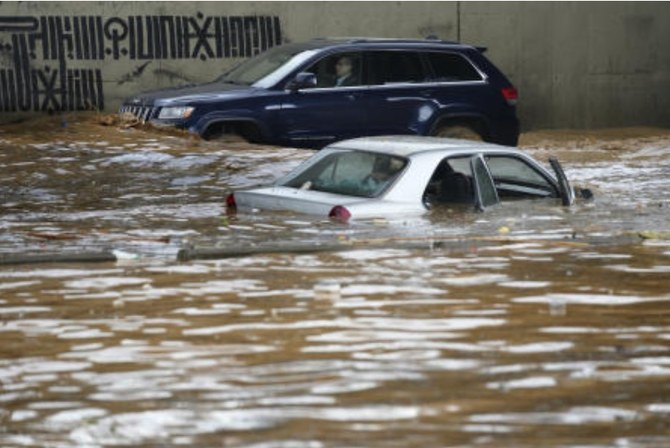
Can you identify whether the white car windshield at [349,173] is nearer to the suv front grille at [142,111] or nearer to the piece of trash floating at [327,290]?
the piece of trash floating at [327,290]

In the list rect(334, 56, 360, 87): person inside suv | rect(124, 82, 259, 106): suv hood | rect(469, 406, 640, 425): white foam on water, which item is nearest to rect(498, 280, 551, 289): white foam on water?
rect(469, 406, 640, 425): white foam on water

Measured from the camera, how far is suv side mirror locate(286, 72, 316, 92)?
22469 mm

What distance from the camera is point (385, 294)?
12.0 metres

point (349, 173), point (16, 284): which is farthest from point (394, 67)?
point (16, 284)

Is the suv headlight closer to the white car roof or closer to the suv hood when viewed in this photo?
the suv hood

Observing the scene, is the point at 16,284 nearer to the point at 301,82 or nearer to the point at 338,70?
the point at 301,82

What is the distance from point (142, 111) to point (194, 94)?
0.77 m

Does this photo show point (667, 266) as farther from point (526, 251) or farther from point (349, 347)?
point (349, 347)

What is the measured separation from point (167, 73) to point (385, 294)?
16533 millimetres

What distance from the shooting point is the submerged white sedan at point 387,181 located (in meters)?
15.5

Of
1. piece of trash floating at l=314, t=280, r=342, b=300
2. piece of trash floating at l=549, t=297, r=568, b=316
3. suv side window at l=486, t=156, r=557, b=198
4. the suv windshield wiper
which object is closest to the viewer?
piece of trash floating at l=549, t=297, r=568, b=316

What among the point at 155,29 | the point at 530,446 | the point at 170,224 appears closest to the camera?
the point at 530,446

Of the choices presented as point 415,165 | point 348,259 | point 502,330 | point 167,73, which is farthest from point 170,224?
point 167,73

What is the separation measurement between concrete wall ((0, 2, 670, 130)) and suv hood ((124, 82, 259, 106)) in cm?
507
